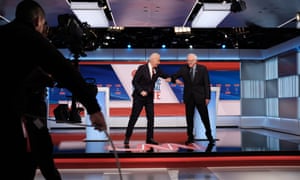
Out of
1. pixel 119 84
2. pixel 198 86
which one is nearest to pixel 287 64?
pixel 119 84

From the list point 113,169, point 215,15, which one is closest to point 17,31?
point 113,169

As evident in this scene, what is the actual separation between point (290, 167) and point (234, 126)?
7085 mm

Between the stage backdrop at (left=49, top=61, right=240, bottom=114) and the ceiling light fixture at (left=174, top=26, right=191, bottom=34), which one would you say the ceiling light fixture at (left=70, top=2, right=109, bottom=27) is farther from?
the stage backdrop at (left=49, top=61, right=240, bottom=114)

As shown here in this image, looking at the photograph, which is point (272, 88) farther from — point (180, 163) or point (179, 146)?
point (180, 163)

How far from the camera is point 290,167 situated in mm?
4867

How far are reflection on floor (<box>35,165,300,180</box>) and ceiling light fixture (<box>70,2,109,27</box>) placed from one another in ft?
10.9

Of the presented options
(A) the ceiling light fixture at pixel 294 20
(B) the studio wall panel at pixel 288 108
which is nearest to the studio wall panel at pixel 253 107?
(B) the studio wall panel at pixel 288 108

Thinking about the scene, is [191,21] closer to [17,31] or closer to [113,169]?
[113,169]

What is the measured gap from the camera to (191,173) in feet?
14.6

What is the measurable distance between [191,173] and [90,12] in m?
4.09

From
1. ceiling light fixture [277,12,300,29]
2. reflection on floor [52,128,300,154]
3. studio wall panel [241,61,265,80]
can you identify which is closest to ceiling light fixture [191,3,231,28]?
ceiling light fixture [277,12,300,29]

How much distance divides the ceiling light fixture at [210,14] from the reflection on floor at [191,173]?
325cm

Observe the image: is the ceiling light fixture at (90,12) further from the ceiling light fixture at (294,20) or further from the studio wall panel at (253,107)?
the studio wall panel at (253,107)

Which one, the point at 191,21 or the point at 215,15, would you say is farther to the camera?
the point at 191,21
